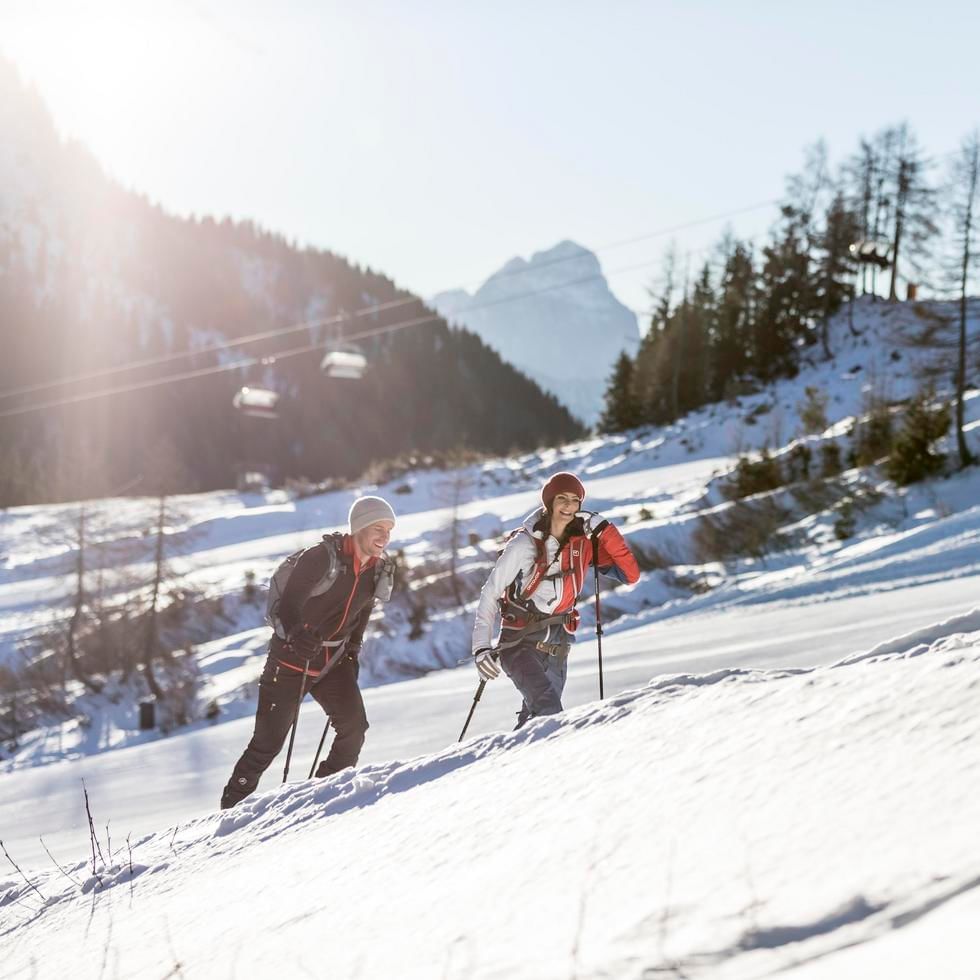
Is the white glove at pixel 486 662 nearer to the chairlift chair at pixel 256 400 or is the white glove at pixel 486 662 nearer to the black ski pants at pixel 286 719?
the black ski pants at pixel 286 719

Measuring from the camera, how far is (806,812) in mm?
2018

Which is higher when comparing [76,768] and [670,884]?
[670,884]

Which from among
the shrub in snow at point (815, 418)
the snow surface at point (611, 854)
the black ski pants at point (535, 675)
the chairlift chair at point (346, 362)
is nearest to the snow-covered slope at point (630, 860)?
the snow surface at point (611, 854)

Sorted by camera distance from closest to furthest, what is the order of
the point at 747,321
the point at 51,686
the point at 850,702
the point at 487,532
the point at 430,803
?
the point at 850,702 < the point at 430,803 < the point at 51,686 < the point at 487,532 < the point at 747,321

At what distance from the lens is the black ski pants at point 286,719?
5238 millimetres

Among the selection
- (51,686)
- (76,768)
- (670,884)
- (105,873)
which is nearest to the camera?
(670,884)

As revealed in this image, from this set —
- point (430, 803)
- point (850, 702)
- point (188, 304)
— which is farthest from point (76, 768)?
point (188, 304)

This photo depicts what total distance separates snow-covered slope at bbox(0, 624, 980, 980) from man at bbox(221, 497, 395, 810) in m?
1.33

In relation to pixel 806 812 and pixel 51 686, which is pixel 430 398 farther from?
Result: pixel 806 812

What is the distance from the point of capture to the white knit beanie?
516cm

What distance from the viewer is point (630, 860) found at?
2.13 metres

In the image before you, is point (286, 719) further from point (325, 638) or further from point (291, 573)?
point (291, 573)

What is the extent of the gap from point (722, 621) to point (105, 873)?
9.15 meters

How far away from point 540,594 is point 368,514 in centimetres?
112
